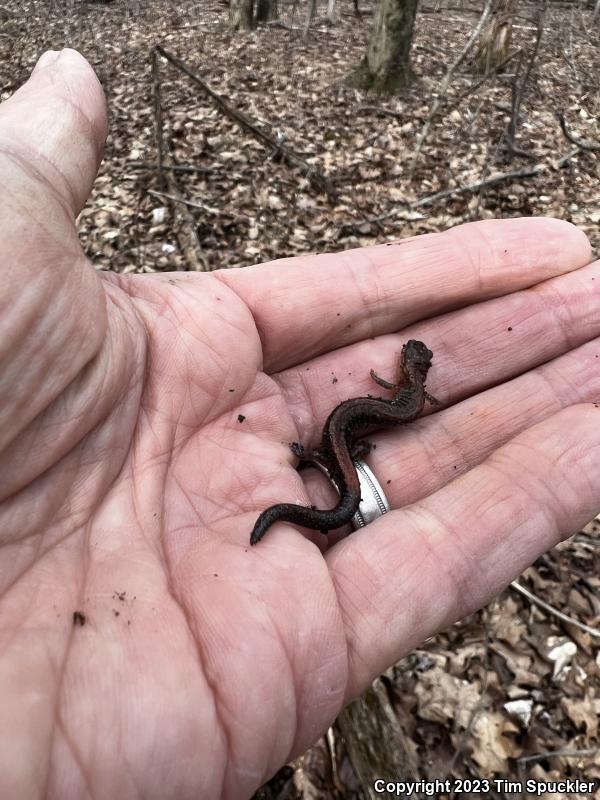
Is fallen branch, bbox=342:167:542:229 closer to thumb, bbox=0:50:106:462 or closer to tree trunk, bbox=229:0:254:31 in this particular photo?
thumb, bbox=0:50:106:462

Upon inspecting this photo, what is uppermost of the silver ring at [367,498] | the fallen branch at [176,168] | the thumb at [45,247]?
the thumb at [45,247]

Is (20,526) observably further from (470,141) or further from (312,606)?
(470,141)

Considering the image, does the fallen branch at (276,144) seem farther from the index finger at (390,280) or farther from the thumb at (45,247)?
the thumb at (45,247)

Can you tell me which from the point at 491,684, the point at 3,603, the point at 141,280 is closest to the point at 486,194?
the point at 141,280

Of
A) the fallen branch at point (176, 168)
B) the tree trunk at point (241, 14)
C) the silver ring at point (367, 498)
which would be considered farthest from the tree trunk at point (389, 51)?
the silver ring at point (367, 498)

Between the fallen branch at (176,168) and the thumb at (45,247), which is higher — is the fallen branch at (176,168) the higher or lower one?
the lower one

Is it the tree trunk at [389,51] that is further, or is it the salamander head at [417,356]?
the tree trunk at [389,51]

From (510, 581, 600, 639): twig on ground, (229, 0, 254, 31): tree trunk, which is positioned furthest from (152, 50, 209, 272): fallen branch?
(229, 0, 254, 31): tree trunk
